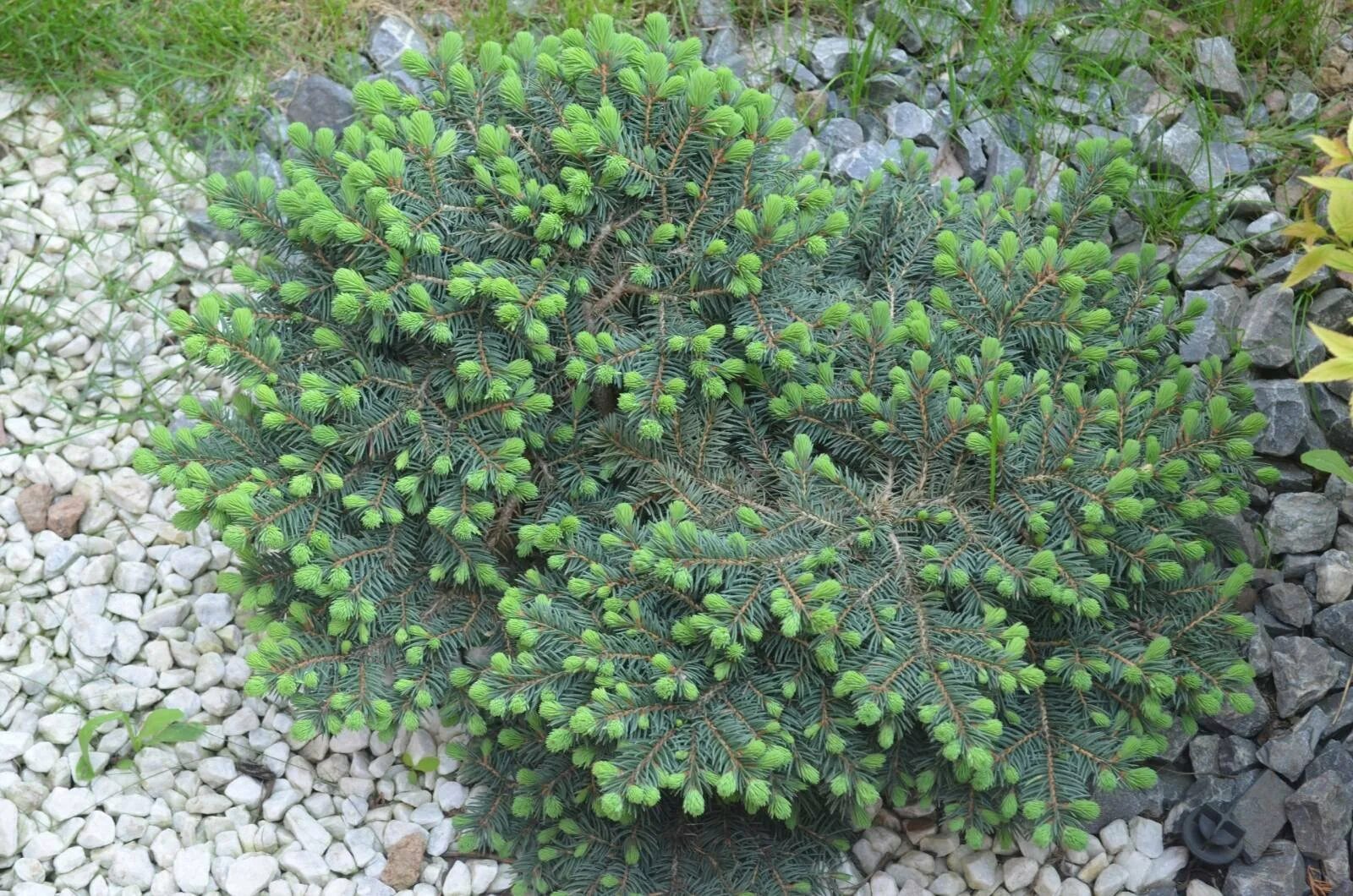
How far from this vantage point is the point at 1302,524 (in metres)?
2.67

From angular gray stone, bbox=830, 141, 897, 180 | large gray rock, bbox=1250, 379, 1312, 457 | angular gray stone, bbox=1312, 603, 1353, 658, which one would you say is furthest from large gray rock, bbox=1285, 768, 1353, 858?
angular gray stone, bbox=830, 141, 897, 180

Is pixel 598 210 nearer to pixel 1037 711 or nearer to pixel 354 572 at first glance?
pixel 354 572

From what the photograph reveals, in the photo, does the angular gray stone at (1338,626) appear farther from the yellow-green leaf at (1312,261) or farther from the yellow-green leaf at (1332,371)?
the yellow-green leaf at (1332,371)

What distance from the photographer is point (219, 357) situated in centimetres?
221

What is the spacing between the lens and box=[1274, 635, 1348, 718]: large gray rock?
2.51 m

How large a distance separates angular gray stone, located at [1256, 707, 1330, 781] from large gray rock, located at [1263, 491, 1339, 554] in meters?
0.36

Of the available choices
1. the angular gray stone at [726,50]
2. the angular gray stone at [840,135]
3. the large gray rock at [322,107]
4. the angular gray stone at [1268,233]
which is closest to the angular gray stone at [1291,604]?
the angular gray stone at [1268,233]

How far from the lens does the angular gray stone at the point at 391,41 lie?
3469mm

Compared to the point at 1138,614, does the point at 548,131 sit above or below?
above

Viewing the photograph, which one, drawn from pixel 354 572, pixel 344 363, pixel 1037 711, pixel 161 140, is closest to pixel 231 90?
pixel 161 140

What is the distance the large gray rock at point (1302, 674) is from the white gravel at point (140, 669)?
40cm

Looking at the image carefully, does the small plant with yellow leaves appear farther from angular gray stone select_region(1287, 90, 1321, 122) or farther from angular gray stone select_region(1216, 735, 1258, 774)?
angular gray stone select_region(1287, 90, 1321, 122)

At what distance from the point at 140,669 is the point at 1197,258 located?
2.71m

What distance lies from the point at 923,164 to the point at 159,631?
2.03 metres
